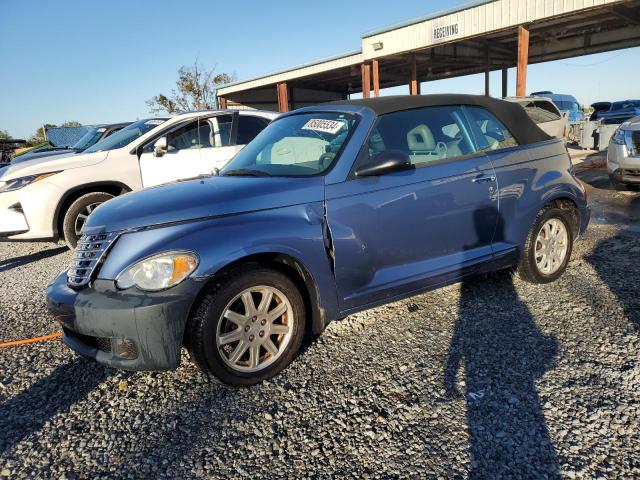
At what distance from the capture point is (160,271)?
7.84ft

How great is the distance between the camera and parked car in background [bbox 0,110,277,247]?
5.48 m

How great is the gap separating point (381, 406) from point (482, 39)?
2169 cm

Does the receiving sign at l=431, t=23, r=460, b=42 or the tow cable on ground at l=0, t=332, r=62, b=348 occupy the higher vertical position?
the receiving sign at l=431, t=23, r=460, b=42

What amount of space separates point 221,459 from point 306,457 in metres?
0.39

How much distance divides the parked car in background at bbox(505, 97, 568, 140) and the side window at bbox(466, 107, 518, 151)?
26.9ft

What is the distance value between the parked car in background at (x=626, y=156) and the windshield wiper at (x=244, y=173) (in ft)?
21.7

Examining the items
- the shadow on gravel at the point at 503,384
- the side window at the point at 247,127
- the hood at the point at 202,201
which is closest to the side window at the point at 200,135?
the side window at the point at 247,127

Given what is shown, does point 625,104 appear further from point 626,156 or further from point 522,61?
point 626,156

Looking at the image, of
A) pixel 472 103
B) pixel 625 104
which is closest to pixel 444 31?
pixel 625 104

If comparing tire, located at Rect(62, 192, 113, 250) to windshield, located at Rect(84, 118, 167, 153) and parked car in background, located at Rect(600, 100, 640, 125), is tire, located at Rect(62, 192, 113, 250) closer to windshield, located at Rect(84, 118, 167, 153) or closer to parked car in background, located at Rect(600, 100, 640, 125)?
windshield, located at Rect(84, 118, 167, 153)

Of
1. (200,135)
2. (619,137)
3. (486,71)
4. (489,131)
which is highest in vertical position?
(486,71)

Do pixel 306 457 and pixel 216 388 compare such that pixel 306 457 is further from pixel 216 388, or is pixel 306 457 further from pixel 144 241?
pixel 144 241

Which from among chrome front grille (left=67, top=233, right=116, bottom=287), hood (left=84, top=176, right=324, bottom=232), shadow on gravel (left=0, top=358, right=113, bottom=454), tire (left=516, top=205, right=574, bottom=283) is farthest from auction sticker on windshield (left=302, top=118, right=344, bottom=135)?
shadow on gravel (left=0, top=358, right=113, bottom=454)

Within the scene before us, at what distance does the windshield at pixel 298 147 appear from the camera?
3.08 m
